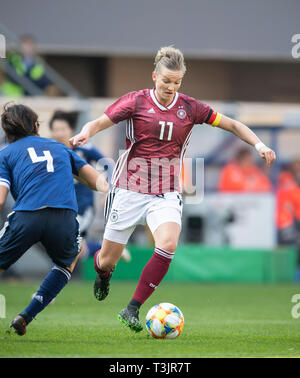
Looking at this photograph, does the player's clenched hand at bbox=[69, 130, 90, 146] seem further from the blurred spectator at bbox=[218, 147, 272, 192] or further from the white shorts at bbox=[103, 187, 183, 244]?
Result: the blurred spectator at bbox=[218, 147, 272, 192]

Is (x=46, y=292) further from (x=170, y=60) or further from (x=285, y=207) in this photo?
(x=285, y=207)

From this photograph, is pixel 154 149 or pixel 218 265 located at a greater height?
pixel 154 149

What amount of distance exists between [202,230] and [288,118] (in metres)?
2.74

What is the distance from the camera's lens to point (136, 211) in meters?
6.89

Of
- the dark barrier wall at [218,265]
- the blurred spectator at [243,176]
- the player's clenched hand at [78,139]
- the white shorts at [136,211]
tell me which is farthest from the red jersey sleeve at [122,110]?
the blurred spectator at [243,176]

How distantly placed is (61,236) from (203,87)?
13.8 m

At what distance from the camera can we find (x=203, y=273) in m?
14.1

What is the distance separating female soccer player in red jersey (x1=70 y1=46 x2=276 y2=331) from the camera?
22.2 feet

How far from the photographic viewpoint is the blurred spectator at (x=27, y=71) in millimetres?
15453

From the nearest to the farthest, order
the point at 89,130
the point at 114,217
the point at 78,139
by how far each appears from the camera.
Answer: the point at 78,139, the point at 89,130, the point at 114,217

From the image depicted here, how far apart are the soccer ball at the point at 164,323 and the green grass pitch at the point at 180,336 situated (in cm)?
8

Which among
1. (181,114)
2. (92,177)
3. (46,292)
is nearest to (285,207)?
(181,114)
